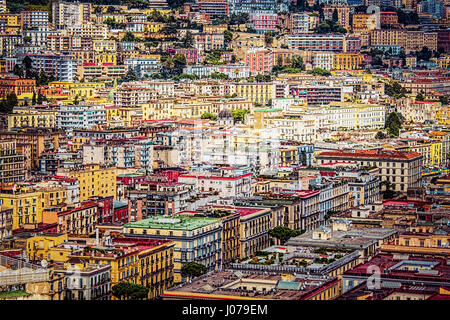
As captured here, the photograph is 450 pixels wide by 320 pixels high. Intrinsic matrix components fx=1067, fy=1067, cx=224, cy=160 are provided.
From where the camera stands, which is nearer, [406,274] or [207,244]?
[406,274]

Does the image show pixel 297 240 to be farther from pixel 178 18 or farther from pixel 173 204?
pixel 178 18

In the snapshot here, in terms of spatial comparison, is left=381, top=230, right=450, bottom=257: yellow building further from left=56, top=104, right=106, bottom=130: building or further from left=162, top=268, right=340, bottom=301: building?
left=56, top=104, right=106, bottom=130: building

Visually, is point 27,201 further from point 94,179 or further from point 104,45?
point 104,45

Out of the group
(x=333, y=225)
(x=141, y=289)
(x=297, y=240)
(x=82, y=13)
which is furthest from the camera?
(x=82, y=13)

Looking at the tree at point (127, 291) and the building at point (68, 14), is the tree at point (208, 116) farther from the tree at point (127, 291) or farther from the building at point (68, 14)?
the tree at point (127, 291)

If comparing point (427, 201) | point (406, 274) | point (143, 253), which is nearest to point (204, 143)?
point (427, 201)

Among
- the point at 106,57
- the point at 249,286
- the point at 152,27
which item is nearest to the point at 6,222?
the point at 249,286

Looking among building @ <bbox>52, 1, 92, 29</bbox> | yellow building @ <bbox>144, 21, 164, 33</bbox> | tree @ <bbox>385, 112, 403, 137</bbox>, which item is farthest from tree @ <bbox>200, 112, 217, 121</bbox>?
yellow building @ <bbox>144, 21, 164, 33</bbox>
